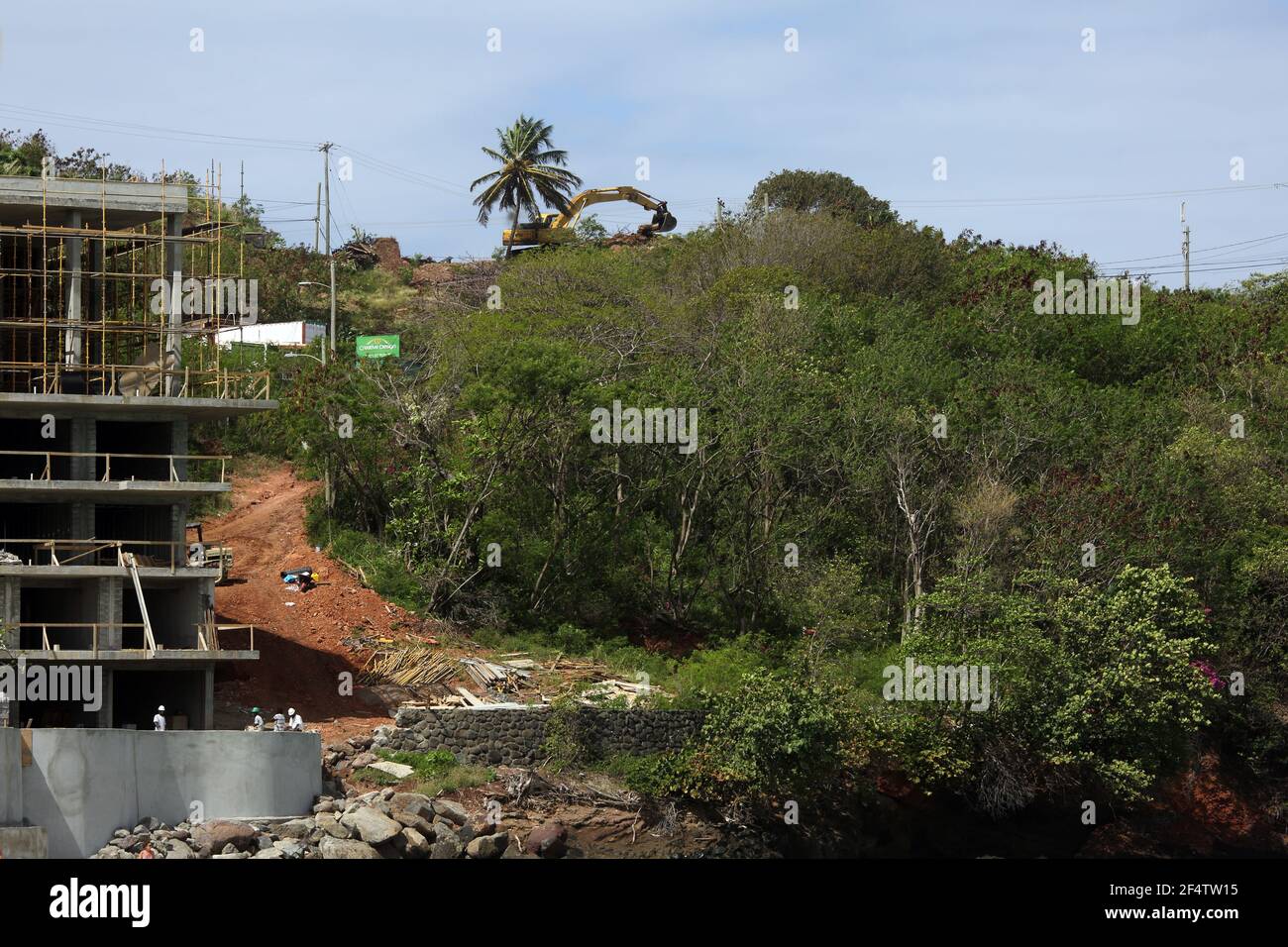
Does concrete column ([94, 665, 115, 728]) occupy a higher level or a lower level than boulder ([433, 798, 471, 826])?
higher

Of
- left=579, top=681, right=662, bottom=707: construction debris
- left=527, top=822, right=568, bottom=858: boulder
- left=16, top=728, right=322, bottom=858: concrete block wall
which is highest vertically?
left=579, top=681, right=662, bottom=707: construction debris

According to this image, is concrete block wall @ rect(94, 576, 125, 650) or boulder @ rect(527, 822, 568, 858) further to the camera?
concrete block wall @ rect(94, 576, 125, 650)

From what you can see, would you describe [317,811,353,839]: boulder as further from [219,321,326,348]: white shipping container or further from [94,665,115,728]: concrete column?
[219,321,326,348]: white shipping container

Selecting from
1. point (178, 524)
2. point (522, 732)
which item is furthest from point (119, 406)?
point (522, 732)

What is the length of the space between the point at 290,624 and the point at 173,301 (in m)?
8.62

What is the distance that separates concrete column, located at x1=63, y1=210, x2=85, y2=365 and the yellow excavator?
46.1 metres

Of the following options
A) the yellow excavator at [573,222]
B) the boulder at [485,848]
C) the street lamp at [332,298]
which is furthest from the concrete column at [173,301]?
the yellow excavator at [573,222]

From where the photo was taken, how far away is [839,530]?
5159cm

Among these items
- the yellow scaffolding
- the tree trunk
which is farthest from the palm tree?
the yellow scaffolding

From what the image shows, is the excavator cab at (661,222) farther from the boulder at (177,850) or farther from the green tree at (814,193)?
the boulder at (177,850)

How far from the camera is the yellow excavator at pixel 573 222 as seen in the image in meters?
88.2

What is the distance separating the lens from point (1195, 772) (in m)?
47.7

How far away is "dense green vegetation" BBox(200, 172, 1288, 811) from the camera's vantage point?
4206cm

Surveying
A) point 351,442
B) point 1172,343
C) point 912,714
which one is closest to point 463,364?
Answer: point 351,442
